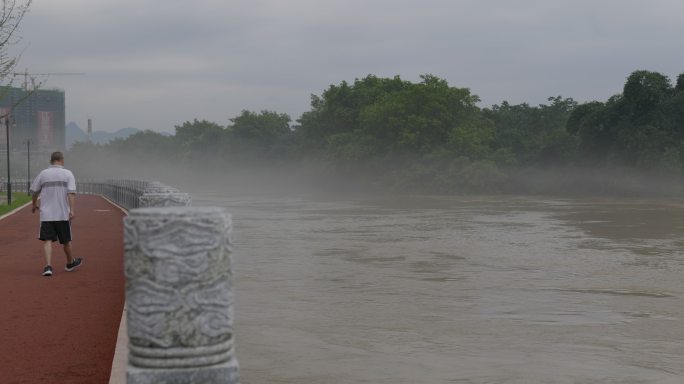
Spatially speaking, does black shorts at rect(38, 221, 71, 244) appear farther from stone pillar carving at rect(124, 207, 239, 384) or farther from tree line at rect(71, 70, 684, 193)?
tree line at rect(71, 70, 684, 193)

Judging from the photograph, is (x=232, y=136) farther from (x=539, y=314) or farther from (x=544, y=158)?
(x=539, y=314)

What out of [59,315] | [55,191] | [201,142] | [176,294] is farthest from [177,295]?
[201,142]

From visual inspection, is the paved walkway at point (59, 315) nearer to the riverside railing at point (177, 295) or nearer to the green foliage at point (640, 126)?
the riverside railing at point (177, 295)

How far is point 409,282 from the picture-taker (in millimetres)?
15570

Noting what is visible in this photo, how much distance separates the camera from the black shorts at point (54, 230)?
447 inches

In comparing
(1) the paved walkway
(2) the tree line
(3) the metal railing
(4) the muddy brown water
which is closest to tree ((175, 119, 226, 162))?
(2) the tree line

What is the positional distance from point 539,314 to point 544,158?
59200 millimetres

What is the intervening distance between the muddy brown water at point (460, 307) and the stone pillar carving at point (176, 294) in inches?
171

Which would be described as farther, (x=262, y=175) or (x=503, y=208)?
(x=262, y=175)

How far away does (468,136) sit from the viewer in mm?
63719

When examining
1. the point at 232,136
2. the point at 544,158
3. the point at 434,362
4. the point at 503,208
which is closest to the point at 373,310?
the point at 434,362

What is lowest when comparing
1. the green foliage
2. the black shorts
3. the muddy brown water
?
the muddy brown water

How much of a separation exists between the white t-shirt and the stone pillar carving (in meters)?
7.54

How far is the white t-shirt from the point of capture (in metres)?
11.2
